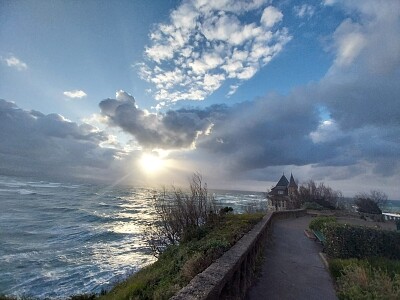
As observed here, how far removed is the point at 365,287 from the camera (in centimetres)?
648

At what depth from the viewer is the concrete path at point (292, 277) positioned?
645cm

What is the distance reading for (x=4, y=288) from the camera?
53.8 ft

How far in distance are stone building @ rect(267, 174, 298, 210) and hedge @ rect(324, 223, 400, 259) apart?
41.7 metres

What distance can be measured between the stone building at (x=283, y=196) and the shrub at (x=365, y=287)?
46167 mm

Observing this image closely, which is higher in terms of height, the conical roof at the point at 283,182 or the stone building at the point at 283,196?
the conical roof at the point at 283,182

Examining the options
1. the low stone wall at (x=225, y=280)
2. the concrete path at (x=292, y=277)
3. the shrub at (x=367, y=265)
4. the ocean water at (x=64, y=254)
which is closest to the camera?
the low stone wall at (x=225, y=280)

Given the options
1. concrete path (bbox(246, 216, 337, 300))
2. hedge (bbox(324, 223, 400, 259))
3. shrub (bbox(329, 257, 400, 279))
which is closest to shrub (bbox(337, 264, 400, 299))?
concrete path (bbox(246, 216, 337, 300))

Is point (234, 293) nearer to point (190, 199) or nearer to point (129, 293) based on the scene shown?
point (129, 293)

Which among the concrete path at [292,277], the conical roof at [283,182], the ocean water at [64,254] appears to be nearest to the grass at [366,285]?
the concrete path at [292,277]

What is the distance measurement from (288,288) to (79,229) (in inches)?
1350

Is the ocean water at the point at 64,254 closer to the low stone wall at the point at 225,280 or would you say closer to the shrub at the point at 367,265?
the shrub at the point at 367,265

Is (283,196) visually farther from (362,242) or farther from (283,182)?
(362,242)

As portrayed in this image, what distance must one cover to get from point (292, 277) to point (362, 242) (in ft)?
14.9

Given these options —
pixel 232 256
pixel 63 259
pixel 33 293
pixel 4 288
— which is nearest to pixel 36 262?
pixel 63 259
